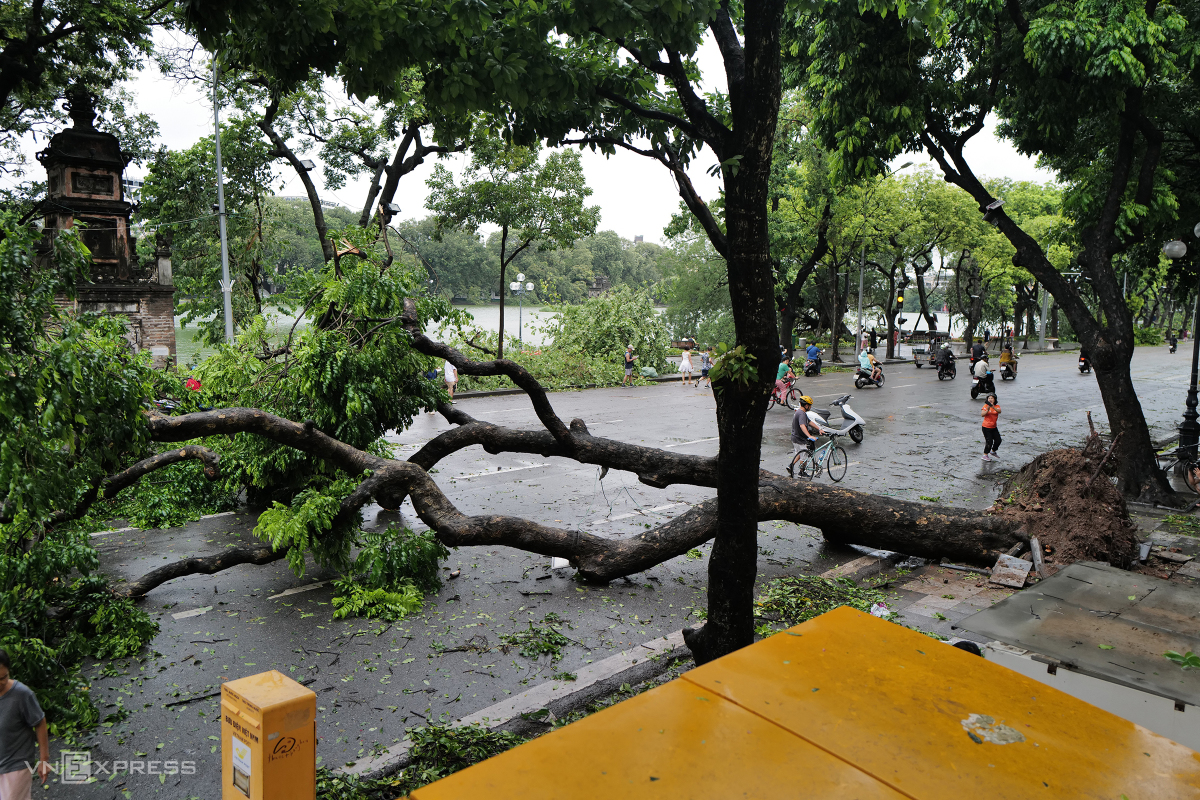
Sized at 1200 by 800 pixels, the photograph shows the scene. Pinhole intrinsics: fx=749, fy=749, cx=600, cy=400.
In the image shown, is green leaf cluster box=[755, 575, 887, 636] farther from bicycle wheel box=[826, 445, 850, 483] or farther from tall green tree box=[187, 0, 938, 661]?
bicycle wheel box=[826, 445, 850, 483]

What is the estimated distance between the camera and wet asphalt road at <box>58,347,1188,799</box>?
538 cm

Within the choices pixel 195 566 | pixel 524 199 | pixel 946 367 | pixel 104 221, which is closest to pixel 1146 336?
pixel 946 367

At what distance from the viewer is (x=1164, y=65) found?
10.1m

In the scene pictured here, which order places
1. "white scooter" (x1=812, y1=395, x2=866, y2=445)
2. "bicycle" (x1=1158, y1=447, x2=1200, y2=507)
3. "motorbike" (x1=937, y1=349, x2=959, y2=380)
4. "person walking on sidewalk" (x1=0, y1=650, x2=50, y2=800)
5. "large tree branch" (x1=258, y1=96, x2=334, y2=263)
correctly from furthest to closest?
"motorbike" (x1=937, y1=349, x2=959, y2=380) < "large tree branch" (x1=258, y1=96, x2=334, y2=263) < "white scooter" (x1=812, y1=395, x2=866, y2=445) < "bicycle" (x1=1158, y1=447, x2=1200, y2=507) < "person walking on sidewalk" (x1=0, y1=650, x2=50, y2=800)

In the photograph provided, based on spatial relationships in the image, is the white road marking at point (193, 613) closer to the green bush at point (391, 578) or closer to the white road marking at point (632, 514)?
the green bush at point (391, 578)

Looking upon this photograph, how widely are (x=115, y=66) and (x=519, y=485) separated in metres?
17.2

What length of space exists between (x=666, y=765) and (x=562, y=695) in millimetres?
3593

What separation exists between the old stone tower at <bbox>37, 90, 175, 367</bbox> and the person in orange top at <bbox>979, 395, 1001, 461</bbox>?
21841 millimetres

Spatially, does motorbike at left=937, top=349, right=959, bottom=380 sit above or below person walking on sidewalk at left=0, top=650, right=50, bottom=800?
above

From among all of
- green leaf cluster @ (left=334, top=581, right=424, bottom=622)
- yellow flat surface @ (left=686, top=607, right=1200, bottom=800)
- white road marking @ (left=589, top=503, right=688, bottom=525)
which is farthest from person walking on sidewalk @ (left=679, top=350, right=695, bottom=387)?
yellow flat surface @ (left=686, top=607, right=1200, bottom=800)

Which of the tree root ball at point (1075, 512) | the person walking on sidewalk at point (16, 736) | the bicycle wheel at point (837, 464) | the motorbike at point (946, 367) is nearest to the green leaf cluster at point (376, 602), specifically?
the person walking on sidewalk at point (16, 736)

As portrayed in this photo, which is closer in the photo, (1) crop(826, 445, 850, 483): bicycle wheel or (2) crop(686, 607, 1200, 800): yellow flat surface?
(2) crop(686, 607, 1200, 800): yellow flat surface

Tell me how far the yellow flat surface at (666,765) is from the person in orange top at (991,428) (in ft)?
45.7

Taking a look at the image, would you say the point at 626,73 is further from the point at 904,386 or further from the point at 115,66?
the point at 904,386
